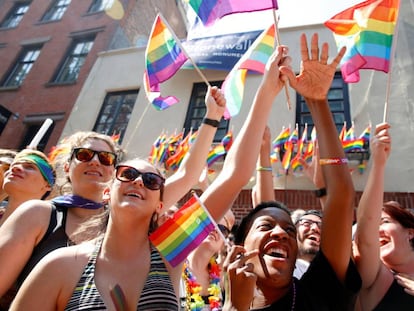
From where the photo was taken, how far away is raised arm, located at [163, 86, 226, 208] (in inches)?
77.2

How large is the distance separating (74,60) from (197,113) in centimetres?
608

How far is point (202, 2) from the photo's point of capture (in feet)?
8.99

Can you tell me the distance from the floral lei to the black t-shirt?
38.3 inches

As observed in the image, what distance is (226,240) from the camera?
170cm

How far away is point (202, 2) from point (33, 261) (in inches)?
94.2

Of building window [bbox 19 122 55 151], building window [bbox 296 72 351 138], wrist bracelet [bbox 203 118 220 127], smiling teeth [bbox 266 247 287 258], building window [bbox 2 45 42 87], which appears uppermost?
building window [bbox 2 45 42 87]

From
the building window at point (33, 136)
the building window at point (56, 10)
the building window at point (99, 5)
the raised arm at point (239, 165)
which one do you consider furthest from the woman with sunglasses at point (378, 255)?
the building window at point (56, 10)

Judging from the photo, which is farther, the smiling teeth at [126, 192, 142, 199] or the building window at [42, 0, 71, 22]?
the building window at [42, 0, 71, 22]

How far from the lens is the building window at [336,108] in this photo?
6543 mm

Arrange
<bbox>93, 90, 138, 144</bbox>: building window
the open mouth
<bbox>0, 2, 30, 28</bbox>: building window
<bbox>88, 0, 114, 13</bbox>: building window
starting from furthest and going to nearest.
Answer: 1. <bbox>0, 2, 30, 28</bbox>: building window
2. <bbox>88, 0, 114, 13</bbox>: building window
3. <bbox>93, 90, 138, 144</bbox>: building window
4. the open mouth

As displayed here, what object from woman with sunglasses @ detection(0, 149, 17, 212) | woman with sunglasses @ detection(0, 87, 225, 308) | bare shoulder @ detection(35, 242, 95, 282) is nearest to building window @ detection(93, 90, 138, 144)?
woman with sunglasses @ detection(0, 149, 17, 212)

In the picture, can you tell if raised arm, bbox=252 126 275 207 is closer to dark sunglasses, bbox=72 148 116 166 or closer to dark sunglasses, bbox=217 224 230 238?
dark sunglasses, bbox=217 224 230 238

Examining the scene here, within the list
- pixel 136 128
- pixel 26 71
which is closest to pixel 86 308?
pixel 136 128

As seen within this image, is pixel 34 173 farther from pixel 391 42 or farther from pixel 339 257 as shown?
pixel 391 42
